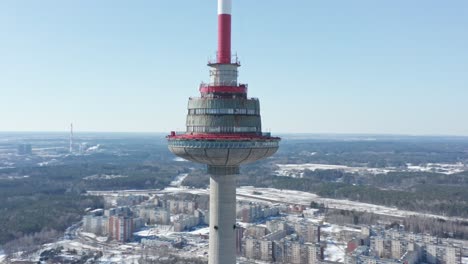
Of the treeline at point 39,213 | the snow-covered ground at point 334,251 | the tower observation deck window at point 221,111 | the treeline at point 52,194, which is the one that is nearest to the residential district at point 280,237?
the snow-covered ground at point 334,251

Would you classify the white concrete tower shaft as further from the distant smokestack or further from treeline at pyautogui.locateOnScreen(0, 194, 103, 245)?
treeline at pyautogui.locateOnScreen(0, 194, 103, 245)

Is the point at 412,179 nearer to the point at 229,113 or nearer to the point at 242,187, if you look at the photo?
the point at 242,187

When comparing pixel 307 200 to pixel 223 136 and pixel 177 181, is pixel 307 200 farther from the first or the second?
pixel 223 136

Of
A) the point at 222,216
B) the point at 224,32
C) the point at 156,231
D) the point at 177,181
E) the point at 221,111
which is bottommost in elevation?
the point at 156,231

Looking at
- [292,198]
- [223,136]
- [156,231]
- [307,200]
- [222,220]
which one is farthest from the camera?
[292,198]

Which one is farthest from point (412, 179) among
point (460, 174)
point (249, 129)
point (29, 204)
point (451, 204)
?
point (249, 129)

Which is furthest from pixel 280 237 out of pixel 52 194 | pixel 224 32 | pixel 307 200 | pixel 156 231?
pixel 52 194

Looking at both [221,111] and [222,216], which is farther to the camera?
[222,216]

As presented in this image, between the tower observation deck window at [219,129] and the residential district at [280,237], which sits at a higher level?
the tower observation deck window at [219,129]

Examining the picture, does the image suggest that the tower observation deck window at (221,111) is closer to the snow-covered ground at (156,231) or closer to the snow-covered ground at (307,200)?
the snow-covered ground at (156,231)

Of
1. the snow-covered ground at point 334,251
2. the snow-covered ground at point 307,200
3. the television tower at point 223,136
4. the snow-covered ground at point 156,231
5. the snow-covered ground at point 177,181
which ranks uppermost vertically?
the television tower at point 223,136
